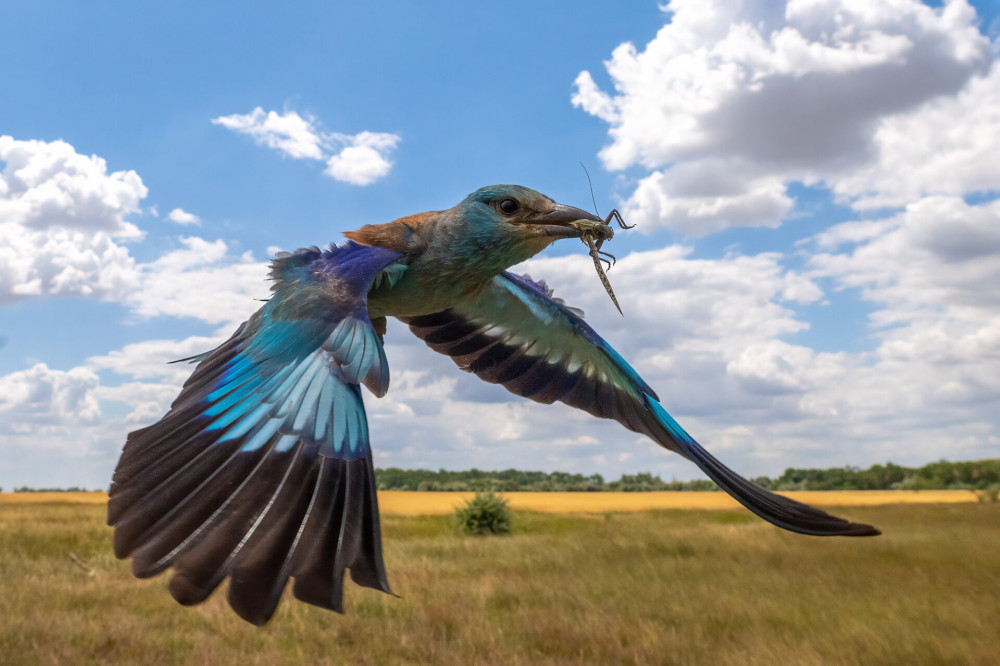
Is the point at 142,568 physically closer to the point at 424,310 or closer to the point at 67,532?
the point at 424,310

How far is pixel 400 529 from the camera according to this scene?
22.8 metres

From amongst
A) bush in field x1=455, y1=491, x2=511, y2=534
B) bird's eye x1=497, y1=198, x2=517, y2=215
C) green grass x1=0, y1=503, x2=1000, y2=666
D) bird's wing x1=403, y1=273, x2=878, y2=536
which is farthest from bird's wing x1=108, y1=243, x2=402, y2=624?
bush in field x1=455, y1=491, x2=511, y2=534

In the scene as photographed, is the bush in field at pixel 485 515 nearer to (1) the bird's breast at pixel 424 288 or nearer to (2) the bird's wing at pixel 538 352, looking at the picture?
(2) the bird's wing at pixel 538 352

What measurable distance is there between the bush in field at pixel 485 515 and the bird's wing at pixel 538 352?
1582 cm

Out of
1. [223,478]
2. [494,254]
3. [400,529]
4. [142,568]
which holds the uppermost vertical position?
[494,254]

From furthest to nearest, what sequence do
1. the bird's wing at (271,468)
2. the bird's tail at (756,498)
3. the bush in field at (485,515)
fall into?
the bush in field at (485,515) → the bird's tail at (756,498) → the bird's wing at (271,468)

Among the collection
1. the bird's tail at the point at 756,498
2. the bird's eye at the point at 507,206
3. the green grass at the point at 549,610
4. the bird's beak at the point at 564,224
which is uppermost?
the bird's eye at the point at 507,206

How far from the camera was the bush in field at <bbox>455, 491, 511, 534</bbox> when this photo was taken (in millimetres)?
21359

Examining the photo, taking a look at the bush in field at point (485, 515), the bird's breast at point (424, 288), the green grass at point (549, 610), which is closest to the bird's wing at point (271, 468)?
the bird's breast at point (424, 288)

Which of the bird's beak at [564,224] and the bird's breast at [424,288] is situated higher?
the bird's beak at [564,224]

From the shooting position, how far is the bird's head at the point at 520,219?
14.6ft

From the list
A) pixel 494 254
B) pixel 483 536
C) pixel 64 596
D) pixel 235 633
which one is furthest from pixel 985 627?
pixel 483 536

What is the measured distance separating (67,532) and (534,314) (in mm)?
16139

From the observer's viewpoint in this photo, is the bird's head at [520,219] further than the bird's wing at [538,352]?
No
